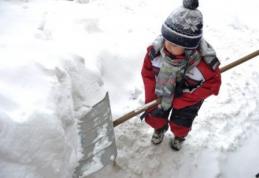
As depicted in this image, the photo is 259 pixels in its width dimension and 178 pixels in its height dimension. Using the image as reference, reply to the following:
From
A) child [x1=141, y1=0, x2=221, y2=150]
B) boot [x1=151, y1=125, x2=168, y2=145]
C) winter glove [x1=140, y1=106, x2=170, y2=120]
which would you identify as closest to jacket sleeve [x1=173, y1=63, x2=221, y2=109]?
child [x1=141, y1=0, x2=221, y2=150]

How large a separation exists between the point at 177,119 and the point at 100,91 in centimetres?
78

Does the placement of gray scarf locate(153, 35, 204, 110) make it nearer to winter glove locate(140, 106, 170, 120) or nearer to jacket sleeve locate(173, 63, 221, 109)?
jacket sleeve locate(173, 63, 221, 109)

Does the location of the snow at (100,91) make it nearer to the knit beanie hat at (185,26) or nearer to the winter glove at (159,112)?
the winter glove at (159,112)

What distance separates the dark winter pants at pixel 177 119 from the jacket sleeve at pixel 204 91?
0.44ft

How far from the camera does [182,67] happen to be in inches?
102

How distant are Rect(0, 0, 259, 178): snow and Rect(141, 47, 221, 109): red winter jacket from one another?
0.53 m

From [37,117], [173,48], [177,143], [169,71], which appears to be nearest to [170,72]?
[169,71]

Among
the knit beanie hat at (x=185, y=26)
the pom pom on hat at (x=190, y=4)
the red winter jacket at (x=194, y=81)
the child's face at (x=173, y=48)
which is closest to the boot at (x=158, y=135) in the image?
the red winter jacket at (x=194, y=81)

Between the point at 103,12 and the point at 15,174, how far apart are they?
2.70m

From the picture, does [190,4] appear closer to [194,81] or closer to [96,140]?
[194,81]

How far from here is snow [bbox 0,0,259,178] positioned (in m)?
2.33

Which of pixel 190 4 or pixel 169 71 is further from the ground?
pixel 190 4

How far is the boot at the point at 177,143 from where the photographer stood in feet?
10.5

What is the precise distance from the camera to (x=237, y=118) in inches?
141
